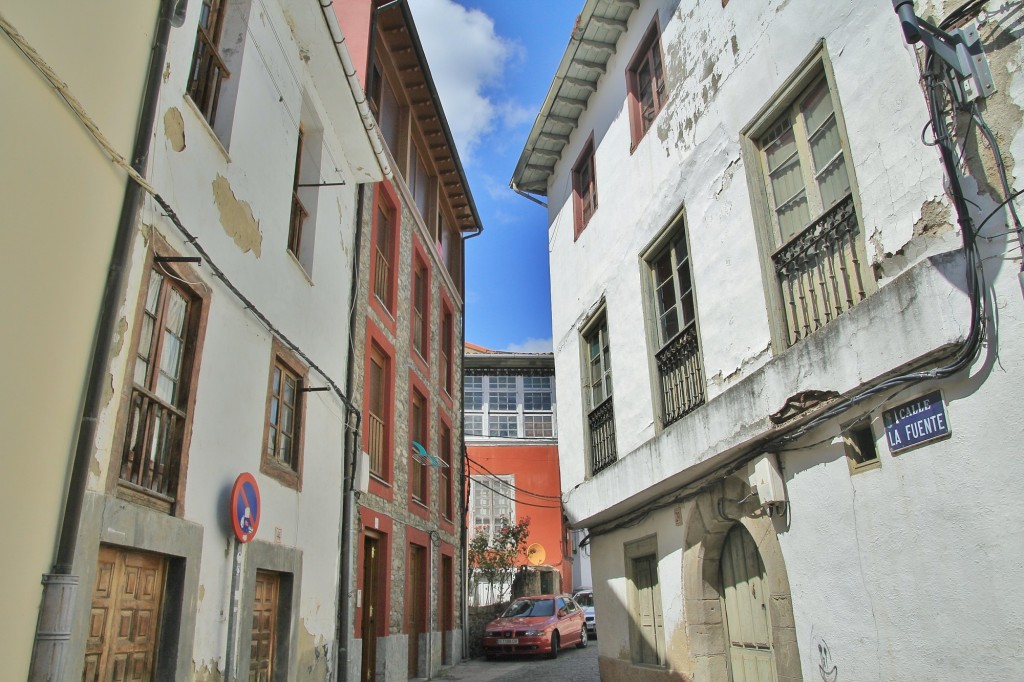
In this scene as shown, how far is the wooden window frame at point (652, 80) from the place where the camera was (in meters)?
8.89

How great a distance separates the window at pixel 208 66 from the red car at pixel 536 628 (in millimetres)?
13264

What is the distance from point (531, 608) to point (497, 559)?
3.98m

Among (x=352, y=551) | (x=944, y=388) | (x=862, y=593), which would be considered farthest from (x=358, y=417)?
(x=944, y=388)

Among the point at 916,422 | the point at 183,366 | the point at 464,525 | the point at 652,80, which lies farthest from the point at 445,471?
the point at 916,422

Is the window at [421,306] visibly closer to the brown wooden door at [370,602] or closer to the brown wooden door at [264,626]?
the brown wooden door at [370,602]

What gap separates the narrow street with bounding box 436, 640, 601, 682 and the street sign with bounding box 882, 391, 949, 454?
8.42 meters

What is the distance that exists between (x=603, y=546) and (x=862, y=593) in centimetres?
568

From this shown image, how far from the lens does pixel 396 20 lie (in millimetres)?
13414

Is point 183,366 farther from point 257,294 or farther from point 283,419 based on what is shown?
point 283,419

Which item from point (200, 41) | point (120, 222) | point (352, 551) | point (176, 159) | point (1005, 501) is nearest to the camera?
point (1005, 501)

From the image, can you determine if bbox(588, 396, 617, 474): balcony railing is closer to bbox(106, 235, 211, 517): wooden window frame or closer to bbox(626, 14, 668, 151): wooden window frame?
bbox(626, 14, 668, 151): wooden window frame

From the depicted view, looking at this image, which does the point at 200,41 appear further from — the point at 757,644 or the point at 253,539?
the point at 757,644

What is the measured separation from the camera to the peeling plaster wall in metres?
5.52

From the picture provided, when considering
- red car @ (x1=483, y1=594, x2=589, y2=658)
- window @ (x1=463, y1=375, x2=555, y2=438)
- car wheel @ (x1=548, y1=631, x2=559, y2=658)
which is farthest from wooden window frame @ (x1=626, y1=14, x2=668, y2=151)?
window @ (x1=463, y1=375, x2=555, y2=438)
